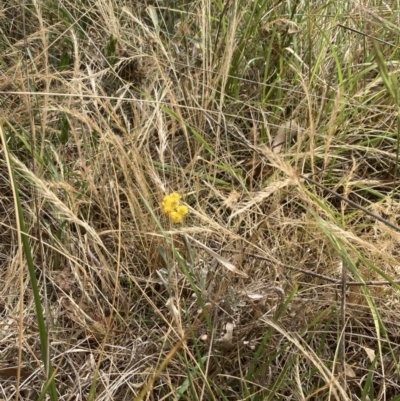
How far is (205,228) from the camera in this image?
2.79 ft

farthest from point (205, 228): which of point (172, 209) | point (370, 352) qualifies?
point (370, 352)

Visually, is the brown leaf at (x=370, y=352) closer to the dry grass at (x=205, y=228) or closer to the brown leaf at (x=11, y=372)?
the dry grass at (x=205, y=228)

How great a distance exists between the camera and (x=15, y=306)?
1175mm

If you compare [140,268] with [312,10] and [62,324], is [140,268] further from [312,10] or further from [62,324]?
[312,10]

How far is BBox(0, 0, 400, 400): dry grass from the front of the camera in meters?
0.99

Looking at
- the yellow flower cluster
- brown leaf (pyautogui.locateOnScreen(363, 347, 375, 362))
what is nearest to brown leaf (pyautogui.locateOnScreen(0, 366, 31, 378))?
the yellow flower cluster

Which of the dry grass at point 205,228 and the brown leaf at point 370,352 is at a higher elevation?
the dry grass at point 205,228

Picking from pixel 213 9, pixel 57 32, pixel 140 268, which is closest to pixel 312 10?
pixel 213 9

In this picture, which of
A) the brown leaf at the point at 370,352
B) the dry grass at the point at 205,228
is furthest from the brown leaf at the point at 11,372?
the brown leaf at the point at 370,352

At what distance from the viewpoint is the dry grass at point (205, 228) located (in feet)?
3.24

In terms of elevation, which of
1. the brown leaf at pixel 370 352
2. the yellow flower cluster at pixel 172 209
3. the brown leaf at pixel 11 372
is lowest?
the brown leaf at pixel 370 352

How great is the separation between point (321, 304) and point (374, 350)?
13 cm

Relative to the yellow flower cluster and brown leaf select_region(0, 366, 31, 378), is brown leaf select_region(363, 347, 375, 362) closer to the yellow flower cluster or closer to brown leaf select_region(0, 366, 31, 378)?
the yellow flower cluster

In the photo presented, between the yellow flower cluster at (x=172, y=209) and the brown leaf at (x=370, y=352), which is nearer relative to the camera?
the yellow flower cluster at (x=172, y=209)
